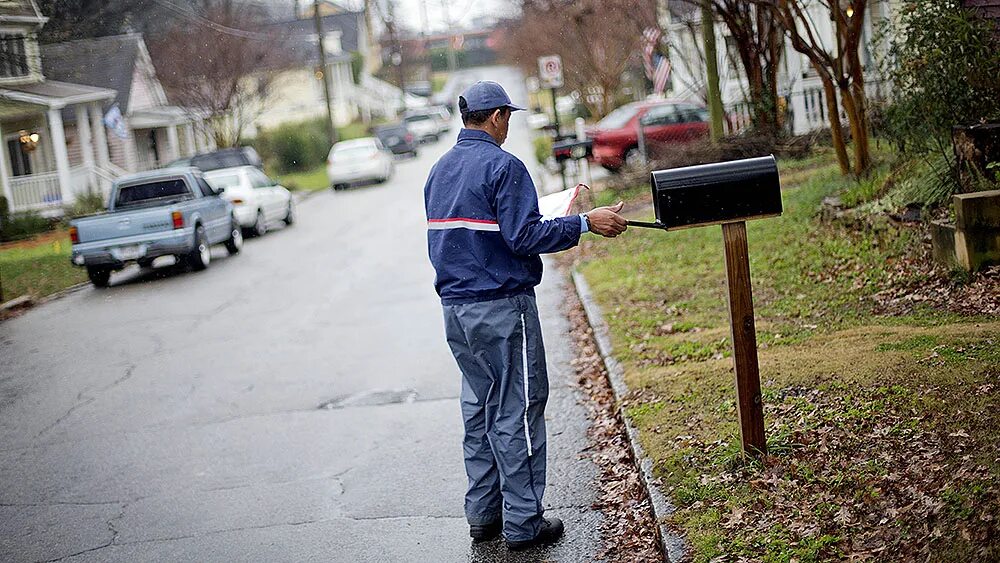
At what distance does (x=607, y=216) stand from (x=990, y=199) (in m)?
4.08

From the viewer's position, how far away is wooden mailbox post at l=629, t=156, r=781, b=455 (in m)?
5.16

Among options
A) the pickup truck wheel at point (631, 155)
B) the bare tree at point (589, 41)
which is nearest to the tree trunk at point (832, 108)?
the pickup truck wheel at point (631, 155)

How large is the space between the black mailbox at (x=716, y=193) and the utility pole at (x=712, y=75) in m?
13.5

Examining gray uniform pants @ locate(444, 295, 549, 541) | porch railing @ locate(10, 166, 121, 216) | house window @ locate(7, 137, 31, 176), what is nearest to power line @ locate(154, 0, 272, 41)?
house window @ locate(7, 137, 31, 176)

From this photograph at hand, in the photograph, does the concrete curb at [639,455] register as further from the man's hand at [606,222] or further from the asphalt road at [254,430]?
the man's hand at [606,222]

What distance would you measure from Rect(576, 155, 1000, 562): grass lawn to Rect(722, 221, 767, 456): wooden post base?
0.34m

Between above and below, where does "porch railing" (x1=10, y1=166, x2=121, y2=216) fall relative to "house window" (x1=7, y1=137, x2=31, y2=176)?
below

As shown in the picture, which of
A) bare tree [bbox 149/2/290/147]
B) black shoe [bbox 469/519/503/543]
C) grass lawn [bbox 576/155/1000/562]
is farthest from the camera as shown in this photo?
bare tree [bbox 149/2/290/147]

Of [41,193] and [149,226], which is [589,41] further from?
[149,226]

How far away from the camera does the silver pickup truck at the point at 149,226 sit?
18.3 m

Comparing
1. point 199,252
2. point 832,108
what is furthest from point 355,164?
point 832,108

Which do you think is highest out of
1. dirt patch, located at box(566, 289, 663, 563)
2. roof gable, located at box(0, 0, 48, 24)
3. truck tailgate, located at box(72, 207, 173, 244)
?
roof gable, located at box(0, 0, 48, 24)

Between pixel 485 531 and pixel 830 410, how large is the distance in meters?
1.94

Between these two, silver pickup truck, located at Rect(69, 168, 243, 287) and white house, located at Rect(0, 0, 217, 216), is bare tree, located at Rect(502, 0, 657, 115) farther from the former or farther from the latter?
silver pickup truck, located at Rect(69, 168, 243, 287)
